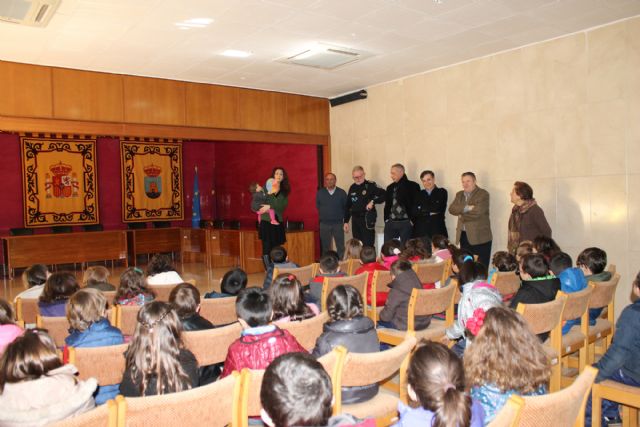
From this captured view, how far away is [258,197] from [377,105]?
2362mm

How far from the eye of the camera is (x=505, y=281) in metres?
4.05

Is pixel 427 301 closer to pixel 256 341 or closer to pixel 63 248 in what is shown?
pixel 256 341

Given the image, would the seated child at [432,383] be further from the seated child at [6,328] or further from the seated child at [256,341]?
the seated child at [6,328]

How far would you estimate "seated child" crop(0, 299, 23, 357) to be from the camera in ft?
8.20

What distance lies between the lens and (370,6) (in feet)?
15.3

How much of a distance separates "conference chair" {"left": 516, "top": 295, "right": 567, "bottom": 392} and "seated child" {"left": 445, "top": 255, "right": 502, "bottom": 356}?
0.17m

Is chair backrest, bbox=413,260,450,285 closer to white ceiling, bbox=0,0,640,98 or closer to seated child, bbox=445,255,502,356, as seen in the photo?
seated child, bbox=445,255,502,356

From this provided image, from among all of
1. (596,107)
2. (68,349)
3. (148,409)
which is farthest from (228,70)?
(148,409)

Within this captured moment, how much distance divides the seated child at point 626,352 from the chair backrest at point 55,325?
9.59 feet

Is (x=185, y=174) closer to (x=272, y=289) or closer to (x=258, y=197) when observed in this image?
(x=258, y=197)

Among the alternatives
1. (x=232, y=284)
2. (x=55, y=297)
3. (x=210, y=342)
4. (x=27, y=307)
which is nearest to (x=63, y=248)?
(x=27, y=307)

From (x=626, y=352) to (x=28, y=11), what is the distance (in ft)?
16.9

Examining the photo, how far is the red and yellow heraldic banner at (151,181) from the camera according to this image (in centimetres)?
1166

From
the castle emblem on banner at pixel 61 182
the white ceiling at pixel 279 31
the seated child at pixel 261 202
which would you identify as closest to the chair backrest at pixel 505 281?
the white ceiling at pixel 279 31
